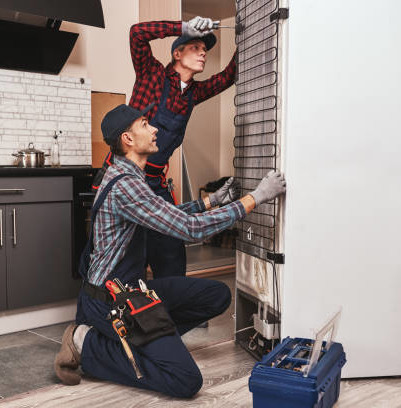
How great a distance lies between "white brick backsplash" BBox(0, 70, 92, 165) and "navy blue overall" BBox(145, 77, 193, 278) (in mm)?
1196

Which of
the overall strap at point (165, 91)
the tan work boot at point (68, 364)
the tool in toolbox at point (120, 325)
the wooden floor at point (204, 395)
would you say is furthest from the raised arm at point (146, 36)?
the wooden floor at point (204, 395)

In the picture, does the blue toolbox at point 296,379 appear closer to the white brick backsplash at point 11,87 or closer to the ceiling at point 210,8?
the white brick backsplash at point 11,87

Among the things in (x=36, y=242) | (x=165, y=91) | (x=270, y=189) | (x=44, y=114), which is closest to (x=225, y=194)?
(x=270, y=189)

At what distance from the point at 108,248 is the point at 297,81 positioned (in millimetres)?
1050

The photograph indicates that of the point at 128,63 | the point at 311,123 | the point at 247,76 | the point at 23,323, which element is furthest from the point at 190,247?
the point at 311,123

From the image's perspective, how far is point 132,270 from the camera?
2.39m

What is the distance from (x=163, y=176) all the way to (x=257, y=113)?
0.62 metres

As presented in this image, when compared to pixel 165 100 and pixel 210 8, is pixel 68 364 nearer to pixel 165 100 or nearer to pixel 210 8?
pixel 165 100

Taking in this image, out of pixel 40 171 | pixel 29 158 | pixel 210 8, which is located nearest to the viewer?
pixel 40 171

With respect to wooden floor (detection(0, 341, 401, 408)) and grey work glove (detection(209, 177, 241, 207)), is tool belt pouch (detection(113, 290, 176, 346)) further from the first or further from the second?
grey work glove (detection(209, 177, 241, 207))

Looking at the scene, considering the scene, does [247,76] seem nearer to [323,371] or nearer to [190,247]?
[323,371]

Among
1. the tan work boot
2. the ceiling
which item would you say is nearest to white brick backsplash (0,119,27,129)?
the tan work boot

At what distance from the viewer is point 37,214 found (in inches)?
124

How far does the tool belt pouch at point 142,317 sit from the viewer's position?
2162mm
